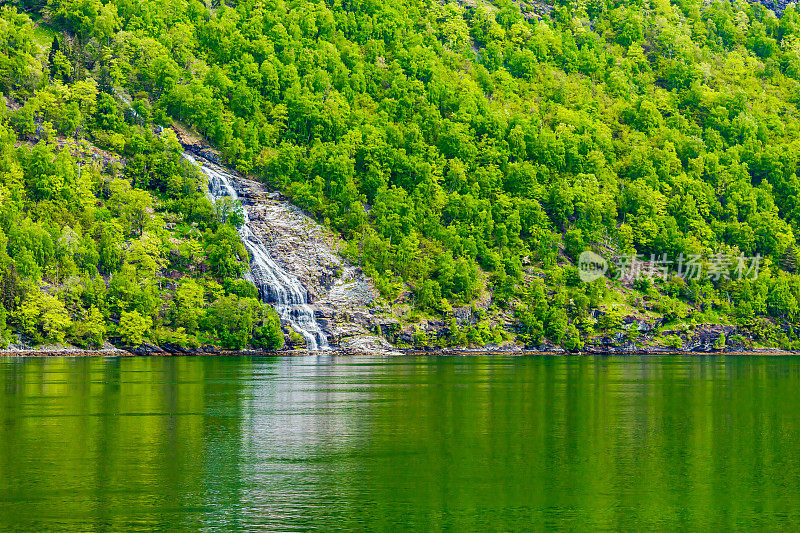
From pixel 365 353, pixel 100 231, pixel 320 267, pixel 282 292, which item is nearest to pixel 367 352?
pixel 365 353

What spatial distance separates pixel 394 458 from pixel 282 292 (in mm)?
113732

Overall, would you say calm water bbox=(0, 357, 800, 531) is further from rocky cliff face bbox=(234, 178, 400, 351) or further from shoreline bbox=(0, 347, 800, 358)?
rocky cliff face bbox=(234, 178, 400, 351)

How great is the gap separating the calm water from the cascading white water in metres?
76.6

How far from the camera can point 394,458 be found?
3897 cm

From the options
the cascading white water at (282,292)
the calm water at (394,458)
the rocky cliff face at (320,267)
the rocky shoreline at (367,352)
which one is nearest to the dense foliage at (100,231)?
the rocky shoreline at (367,352)

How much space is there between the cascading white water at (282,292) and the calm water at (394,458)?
76639 mm

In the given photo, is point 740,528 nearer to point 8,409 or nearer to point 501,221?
point 8,409

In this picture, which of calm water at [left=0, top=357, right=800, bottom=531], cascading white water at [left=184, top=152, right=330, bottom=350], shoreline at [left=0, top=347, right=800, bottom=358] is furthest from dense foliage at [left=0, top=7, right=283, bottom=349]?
calm water at [left=0, top=357, right=800, bottom=531]

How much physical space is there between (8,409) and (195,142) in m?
137

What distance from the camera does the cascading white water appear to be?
14750 cm

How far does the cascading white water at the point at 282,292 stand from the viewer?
148 m

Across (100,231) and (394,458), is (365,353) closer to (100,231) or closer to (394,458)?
(100,231)

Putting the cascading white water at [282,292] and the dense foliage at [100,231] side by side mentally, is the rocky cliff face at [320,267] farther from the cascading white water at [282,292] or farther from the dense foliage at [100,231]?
the dense foliage at [100,231]

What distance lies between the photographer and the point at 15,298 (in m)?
132
